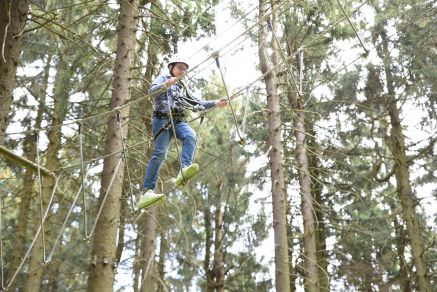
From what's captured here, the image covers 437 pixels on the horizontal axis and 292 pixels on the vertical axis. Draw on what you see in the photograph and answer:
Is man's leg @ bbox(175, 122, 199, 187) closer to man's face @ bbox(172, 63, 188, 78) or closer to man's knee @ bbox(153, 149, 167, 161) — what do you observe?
man's knee @ bbox(153, 149, 167, 161)

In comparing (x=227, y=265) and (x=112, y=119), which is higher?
(x=227, y=265)

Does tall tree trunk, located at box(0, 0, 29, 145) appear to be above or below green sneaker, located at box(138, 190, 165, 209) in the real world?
above

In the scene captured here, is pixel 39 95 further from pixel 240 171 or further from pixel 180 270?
pixel 180 270

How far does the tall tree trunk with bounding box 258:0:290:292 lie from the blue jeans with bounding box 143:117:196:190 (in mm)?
2448

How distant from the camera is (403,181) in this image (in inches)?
350

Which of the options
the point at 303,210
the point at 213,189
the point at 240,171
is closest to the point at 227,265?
the point at 213,189

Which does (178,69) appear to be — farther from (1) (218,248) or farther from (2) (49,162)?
(1) (218,248)

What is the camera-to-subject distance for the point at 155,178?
392cm

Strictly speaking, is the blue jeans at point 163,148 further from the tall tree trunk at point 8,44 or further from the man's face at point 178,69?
the tall tree trunk at point 8,44

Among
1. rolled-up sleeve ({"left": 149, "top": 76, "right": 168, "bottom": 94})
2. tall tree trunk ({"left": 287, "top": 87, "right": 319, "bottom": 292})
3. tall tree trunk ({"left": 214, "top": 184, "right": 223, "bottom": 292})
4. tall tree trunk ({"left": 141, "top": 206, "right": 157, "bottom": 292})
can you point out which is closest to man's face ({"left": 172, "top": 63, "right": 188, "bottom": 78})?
rolled-up sleeve ({"left": 149, "top": 76, "right": 168, "bottom": 94})

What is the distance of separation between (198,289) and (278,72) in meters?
8.75

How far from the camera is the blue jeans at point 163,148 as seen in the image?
152 inches

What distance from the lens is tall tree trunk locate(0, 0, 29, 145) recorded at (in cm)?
326

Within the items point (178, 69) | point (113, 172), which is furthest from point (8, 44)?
point (113, 172)
